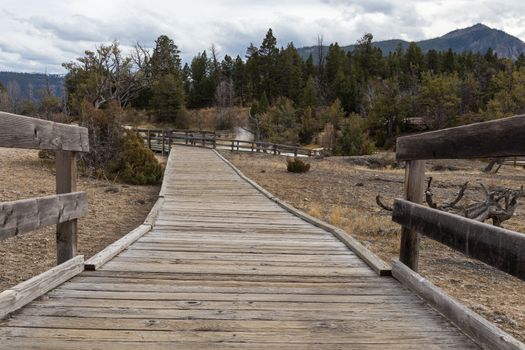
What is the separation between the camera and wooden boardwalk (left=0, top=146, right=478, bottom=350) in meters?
2.75

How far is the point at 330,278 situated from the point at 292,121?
173 ft

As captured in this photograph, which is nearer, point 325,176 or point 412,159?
point 412,159

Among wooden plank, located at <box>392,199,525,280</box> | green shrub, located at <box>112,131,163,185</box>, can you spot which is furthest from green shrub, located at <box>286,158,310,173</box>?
wooden plank, located at <box>392,199,525,280</box>

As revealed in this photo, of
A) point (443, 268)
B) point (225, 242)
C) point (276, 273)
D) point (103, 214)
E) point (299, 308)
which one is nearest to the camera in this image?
point (299, 308)

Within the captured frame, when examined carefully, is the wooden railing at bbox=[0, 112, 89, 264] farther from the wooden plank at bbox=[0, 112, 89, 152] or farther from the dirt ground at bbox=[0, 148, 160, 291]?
the dirt ground at bbox=[0, 148, 160, 291]

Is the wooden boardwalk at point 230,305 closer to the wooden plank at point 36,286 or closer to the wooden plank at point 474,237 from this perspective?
the wooden plank at point 36,286

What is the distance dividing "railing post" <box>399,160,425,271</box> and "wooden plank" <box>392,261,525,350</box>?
13 centimetres

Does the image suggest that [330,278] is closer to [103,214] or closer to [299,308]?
[299,308]

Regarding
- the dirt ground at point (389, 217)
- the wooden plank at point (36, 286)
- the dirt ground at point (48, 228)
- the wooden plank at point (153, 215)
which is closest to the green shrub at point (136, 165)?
the dirt ground at point (48, 228)

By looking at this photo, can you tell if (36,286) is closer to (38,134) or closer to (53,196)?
(53,196)

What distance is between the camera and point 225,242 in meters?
5.88

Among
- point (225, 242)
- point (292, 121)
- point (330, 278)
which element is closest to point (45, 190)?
point (225, 242)

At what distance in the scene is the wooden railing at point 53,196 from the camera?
3.01 meters

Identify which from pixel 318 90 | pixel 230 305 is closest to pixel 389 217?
pixel 230 305
